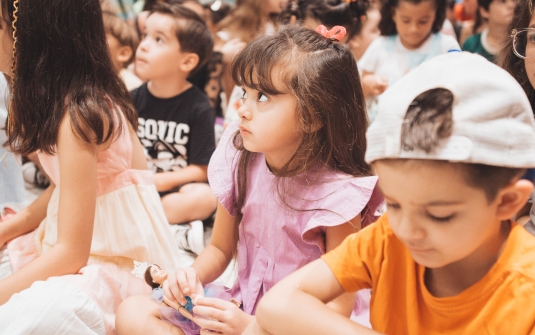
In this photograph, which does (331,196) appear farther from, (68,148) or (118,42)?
(118,42)

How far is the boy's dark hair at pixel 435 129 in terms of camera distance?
62 cm

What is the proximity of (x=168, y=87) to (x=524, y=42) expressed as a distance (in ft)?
4.02

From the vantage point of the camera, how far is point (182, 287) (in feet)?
3.26

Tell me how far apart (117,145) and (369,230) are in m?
0.64

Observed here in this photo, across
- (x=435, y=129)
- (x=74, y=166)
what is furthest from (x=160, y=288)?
(x=435, y=129)

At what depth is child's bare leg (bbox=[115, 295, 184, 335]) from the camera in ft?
3.34

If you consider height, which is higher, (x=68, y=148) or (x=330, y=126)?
(x=330, y=126)

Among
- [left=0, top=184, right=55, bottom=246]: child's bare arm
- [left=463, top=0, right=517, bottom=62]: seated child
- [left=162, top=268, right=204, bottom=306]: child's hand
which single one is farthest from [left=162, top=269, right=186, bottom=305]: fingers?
[left=463, top=0, right=517, bottom=62]: seated child

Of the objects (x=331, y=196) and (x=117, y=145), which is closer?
(x=331, y=196)

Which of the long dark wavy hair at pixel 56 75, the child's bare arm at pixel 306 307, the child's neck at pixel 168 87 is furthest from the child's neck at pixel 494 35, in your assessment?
the child's bare arm at pixel 306 307

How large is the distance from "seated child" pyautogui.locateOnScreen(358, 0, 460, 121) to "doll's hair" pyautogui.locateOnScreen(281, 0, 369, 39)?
155 millimetres

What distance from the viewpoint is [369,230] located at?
804 millimetres

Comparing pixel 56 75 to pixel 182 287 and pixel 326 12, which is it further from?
pixel 326 12

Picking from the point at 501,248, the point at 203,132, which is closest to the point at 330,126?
the point at 501,248
